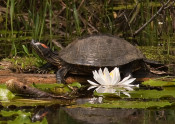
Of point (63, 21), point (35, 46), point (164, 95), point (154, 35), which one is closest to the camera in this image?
point (164, 95)

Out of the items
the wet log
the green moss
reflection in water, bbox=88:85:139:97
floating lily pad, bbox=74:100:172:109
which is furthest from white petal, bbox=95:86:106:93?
the green moss

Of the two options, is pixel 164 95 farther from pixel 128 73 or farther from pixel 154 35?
pixel 154 35

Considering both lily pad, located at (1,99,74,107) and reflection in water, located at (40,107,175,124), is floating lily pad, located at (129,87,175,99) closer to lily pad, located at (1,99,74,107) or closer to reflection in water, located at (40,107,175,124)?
reflection in water, located at (40,107,175,124)

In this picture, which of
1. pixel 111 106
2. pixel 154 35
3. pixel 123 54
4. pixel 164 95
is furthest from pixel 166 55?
pixel 111 106

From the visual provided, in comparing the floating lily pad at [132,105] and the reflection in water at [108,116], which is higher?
the floating lily pad at [132,105]

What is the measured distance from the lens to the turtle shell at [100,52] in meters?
4.02

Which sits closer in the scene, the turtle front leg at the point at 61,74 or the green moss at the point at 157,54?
the turtle front leg at the point at 61,74

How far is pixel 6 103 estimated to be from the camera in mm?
2584

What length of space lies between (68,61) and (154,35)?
3.07 m

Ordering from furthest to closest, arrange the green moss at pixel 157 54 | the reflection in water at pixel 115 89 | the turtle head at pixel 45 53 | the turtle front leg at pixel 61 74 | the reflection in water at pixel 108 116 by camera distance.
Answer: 1. the green moss at pixel 157 54
2. the turtle head at pixel 45 53
3. the turtle front leg at pixel 61 74
4. the reflection in water at pixel 115 89
5. the reflection in water at pixel 108 116

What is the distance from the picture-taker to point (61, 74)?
3969 mm

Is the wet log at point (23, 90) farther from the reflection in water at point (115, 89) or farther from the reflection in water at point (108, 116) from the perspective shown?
the reflection in water at point (115, 89)

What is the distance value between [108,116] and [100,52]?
6.09ft

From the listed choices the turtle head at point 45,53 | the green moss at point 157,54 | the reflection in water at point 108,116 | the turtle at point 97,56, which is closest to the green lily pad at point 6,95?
the reflection in water at point 108,116
